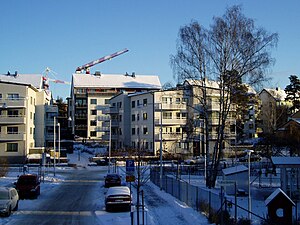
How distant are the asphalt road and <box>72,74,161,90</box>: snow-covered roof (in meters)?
73.1

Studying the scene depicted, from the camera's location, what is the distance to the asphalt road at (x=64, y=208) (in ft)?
69.4

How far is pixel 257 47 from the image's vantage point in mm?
32625

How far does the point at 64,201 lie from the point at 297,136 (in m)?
24.0

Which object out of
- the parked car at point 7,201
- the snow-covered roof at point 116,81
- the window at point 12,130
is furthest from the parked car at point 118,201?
the snow-covered roof at point 116,81

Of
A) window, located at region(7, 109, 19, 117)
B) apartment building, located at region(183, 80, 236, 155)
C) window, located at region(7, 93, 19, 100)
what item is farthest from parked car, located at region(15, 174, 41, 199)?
window, located at region(7, 93, 19, 100)

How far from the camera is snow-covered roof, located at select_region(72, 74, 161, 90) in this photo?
10816cm

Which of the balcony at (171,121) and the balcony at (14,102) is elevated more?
the balcony at (14,102)

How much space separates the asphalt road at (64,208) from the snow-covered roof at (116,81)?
7306cm

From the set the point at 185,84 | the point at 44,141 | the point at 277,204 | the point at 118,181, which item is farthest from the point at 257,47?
the point at 44,141

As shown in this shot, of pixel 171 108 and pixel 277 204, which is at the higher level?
pixel 171 108

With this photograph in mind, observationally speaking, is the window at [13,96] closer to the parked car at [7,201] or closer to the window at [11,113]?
the window at [11,113]

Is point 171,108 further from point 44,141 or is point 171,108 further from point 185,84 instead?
point 185,84

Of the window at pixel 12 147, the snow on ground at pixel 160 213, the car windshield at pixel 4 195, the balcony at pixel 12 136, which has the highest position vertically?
the balcony at pixel 12 136

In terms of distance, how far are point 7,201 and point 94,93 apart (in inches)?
3190
